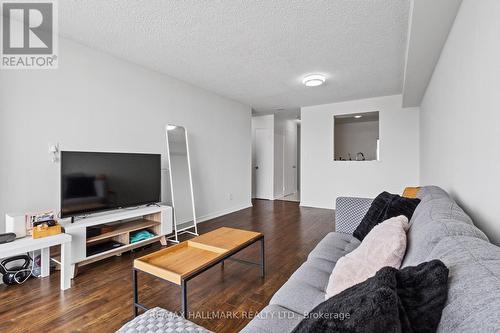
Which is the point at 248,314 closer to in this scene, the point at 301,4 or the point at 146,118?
the point at 301,4

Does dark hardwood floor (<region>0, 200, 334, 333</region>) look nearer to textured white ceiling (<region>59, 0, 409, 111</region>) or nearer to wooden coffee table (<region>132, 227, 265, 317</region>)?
wooden coffee table (<region>132, 227, 265, 317</region>)

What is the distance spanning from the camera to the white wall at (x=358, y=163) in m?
4.88

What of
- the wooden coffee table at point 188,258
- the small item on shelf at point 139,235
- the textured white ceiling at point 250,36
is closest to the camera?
the wooden coffee table at point 188,258

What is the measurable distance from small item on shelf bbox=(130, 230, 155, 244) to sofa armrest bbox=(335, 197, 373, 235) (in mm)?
2306

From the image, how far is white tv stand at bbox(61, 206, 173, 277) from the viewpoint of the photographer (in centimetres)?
238

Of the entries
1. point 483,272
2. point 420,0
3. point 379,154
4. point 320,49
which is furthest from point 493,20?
point 379,154

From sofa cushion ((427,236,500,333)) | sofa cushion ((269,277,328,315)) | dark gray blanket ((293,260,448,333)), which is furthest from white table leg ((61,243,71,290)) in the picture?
sofa cushion ((427,236,500,333))

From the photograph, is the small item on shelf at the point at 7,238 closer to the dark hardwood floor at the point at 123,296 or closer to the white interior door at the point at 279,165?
the dark hardwood floor at the point at 123,296

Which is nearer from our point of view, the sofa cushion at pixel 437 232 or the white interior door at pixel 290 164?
the sofa cushion at pixel 437 232

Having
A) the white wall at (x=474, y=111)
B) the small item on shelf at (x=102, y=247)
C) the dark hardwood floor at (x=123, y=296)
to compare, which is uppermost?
the white wall at (x=474, y=111)

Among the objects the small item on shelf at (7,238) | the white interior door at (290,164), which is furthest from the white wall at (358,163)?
the small item on shelf at (7,238)

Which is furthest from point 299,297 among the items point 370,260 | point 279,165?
point 279,165

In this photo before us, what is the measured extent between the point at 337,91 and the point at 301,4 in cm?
281
